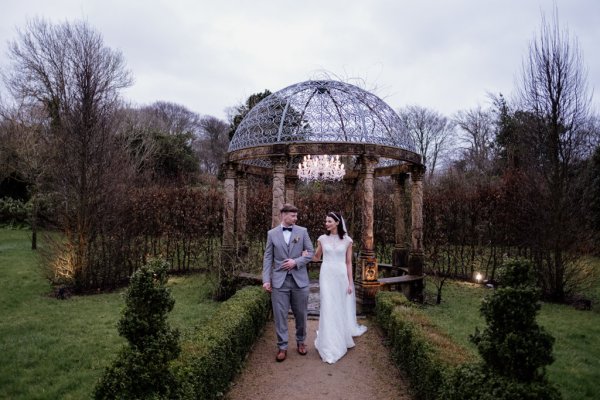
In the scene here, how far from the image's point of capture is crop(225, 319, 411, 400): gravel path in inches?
187

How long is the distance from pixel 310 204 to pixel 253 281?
25.1 ft

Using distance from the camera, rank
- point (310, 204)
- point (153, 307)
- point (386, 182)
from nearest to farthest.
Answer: point (153, 307)
point (310, 204)
point (386, 182)

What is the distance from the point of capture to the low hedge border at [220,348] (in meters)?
3.80

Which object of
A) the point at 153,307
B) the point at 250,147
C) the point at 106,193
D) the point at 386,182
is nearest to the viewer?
the point at 153,307

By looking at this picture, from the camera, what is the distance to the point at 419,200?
10.4 meters

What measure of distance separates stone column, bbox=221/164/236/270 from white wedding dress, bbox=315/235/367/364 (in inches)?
172

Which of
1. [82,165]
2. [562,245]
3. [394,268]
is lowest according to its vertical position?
[394,268]

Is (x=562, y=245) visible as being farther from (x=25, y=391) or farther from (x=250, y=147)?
(x=25, y=391)

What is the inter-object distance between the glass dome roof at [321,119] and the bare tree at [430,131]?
21.9 meters

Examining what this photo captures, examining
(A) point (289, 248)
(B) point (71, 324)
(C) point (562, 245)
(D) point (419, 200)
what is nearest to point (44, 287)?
(B) point (71, 324)

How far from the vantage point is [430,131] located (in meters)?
30.7

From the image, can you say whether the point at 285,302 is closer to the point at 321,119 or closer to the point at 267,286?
the point at 267,286

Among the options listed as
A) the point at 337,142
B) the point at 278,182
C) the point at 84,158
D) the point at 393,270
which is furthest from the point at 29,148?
the point at 393,270

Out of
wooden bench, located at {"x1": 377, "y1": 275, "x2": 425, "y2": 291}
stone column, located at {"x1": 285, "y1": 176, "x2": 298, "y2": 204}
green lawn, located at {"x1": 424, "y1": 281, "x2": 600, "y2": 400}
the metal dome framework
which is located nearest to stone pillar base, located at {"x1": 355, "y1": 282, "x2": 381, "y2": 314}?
wooden bench, located at {"x1": 377, "y1": 275, "x2": 425, "y2": 291}
